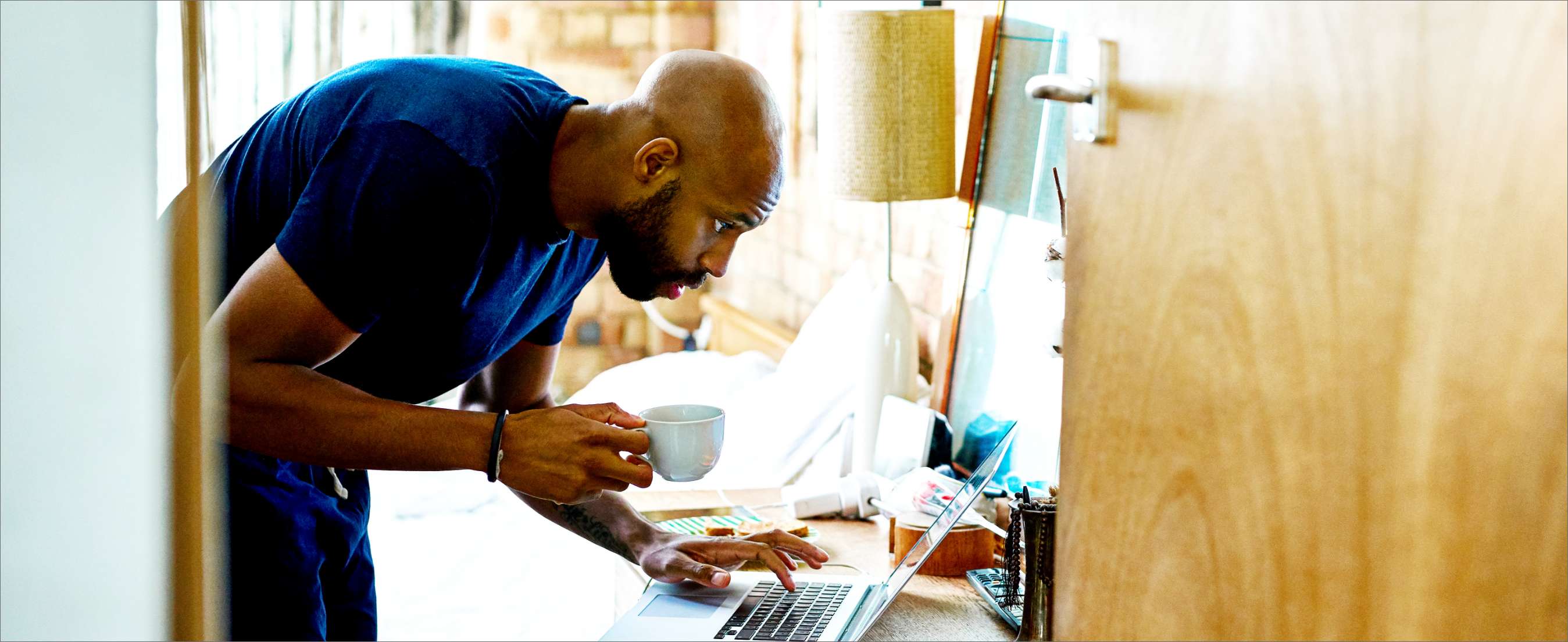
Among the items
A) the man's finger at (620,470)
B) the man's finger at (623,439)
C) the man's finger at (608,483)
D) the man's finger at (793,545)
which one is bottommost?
the man's finger at (793,545)

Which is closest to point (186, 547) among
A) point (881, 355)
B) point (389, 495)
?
point (881, 355)

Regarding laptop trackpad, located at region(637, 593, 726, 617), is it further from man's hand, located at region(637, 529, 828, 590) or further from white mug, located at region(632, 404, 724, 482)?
white mug, located at region(632, 404, 724, 482)

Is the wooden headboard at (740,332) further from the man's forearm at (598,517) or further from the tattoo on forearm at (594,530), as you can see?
the tattoo on forearm at (594,530)

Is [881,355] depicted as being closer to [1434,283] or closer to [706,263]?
[706,263]

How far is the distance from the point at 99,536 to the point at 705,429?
732mm

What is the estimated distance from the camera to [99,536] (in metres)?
0.47

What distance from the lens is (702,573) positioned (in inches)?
53.5

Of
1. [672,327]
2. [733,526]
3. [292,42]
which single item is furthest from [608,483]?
[672,327]

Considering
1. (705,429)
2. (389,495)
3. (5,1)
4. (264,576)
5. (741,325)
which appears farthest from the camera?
(741,325)

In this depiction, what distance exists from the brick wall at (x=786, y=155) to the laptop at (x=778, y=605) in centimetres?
84

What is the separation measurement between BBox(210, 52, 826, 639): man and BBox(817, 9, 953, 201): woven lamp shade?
1.89ft

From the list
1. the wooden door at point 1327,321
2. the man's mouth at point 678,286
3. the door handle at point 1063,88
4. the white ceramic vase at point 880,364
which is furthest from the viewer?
the white ceramic vase at point 880,364

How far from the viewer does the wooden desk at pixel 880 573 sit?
1249 millimetres

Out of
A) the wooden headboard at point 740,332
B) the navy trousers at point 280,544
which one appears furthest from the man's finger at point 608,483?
the wooden headboard at point 740,332
